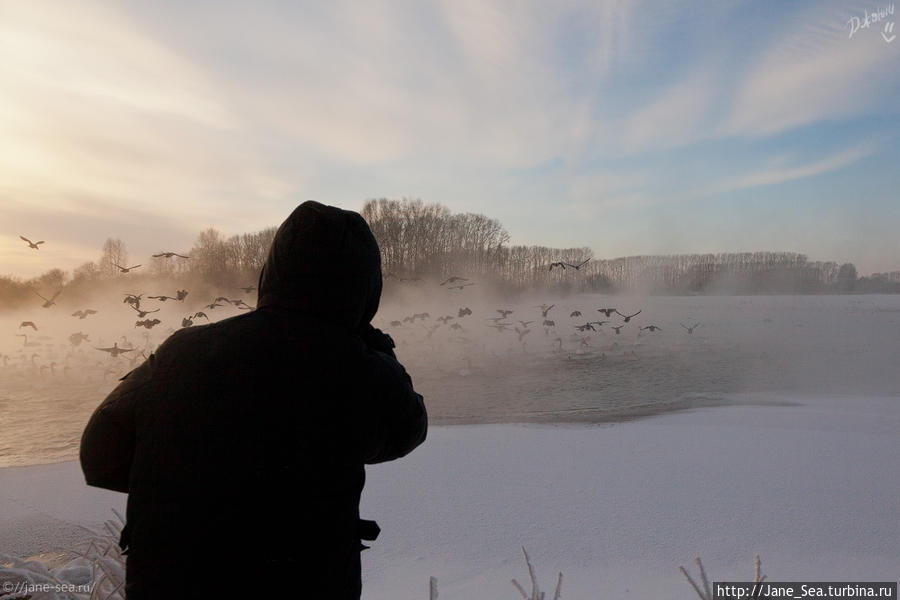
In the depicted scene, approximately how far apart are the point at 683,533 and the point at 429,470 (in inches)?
87.2

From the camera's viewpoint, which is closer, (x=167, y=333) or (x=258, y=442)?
(x=258, y=442)

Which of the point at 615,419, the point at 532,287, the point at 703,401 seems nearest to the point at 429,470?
the point at 615,419

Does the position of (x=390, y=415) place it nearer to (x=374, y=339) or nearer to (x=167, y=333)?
(x=374, y=339)

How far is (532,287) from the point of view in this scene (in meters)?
27.1

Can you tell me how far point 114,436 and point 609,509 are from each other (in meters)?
3.63

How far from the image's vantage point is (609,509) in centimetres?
402

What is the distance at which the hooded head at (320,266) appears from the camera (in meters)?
1.32

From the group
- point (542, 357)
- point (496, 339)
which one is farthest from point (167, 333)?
point (542, 357)

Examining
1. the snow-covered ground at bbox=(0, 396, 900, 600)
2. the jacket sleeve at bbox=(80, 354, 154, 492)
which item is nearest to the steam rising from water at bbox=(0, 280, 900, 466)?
the snow-covered ground at bbox=(0, 396, 900, 600)

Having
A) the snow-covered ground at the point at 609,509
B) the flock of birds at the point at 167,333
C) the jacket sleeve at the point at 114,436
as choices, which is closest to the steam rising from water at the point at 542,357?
the flock of birds at the point at 167,333

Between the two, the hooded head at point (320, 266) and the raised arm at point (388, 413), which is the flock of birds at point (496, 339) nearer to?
the raised arm at point (388, 413)

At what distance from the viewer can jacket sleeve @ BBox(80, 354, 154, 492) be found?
1213 mm

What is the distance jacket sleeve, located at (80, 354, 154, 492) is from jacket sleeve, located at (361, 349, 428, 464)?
0.51 metres

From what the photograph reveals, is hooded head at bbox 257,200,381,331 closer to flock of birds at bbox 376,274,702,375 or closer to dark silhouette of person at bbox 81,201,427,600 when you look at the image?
dark silhouette of person at bbox 81,201,427,600
